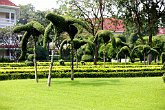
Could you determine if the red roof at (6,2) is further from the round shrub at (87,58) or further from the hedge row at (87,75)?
the hedge row at (87,75)

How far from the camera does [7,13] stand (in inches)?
2235

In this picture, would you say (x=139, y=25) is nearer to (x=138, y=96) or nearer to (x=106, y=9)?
(x=106, y=9)

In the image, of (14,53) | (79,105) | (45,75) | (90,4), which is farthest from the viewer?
(14,53)

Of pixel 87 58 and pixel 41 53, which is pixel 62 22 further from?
pixel 41 53

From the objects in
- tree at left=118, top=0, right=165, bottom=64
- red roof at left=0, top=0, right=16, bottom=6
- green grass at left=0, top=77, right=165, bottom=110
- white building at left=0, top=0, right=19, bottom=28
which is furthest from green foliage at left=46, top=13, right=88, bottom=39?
red roof at left=0, top=0, right=16, bottom=6

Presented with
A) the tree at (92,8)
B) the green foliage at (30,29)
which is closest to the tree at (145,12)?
the tree at (92,8)

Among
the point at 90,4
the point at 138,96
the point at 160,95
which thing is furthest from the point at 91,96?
the point at 90,4

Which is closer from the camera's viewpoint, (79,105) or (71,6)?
(79,105)

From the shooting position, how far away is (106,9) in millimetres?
41781

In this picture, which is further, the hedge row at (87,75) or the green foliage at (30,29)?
the hedge row at (87,75)

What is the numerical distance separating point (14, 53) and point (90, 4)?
1493 cm

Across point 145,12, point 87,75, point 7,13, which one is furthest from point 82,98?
point 7,13

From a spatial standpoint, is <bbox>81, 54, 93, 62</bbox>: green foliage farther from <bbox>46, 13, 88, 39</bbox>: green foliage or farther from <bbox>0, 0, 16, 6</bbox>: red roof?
<bbox>46, 13, 88, 39</bbox>: green foliage

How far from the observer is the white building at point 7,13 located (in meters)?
53.7
